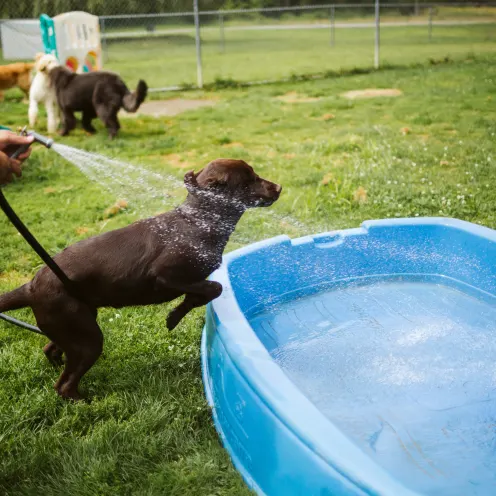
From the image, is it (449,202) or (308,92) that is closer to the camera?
(449,202)

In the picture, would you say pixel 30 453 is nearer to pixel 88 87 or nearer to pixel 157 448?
pixel 157 448

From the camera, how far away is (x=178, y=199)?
6227 mm

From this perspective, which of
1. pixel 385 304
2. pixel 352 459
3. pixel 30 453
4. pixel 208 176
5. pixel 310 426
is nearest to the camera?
pixel 352 459

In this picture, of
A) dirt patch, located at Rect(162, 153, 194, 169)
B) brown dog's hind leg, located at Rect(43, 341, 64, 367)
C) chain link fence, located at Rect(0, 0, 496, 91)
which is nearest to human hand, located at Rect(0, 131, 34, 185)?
brown dog's hind leg, located at Rect(43, 341, 64, 367)

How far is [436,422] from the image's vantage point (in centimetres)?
311

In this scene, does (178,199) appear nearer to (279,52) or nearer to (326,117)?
(326,117)

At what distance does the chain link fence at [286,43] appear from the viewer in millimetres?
16656

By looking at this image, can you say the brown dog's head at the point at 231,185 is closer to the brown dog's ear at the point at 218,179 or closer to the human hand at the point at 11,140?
the brown dog's ear at the point at 218,179

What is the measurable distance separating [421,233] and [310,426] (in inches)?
94.3

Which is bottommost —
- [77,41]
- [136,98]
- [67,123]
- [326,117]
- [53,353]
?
[53,353]

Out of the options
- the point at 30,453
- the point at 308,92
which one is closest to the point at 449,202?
the point at 30,453

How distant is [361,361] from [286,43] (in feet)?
79.3

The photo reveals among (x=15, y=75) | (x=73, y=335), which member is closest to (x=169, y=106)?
(x=15, y=75)

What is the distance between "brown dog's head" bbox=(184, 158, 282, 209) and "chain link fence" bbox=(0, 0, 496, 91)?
10.3 metres
